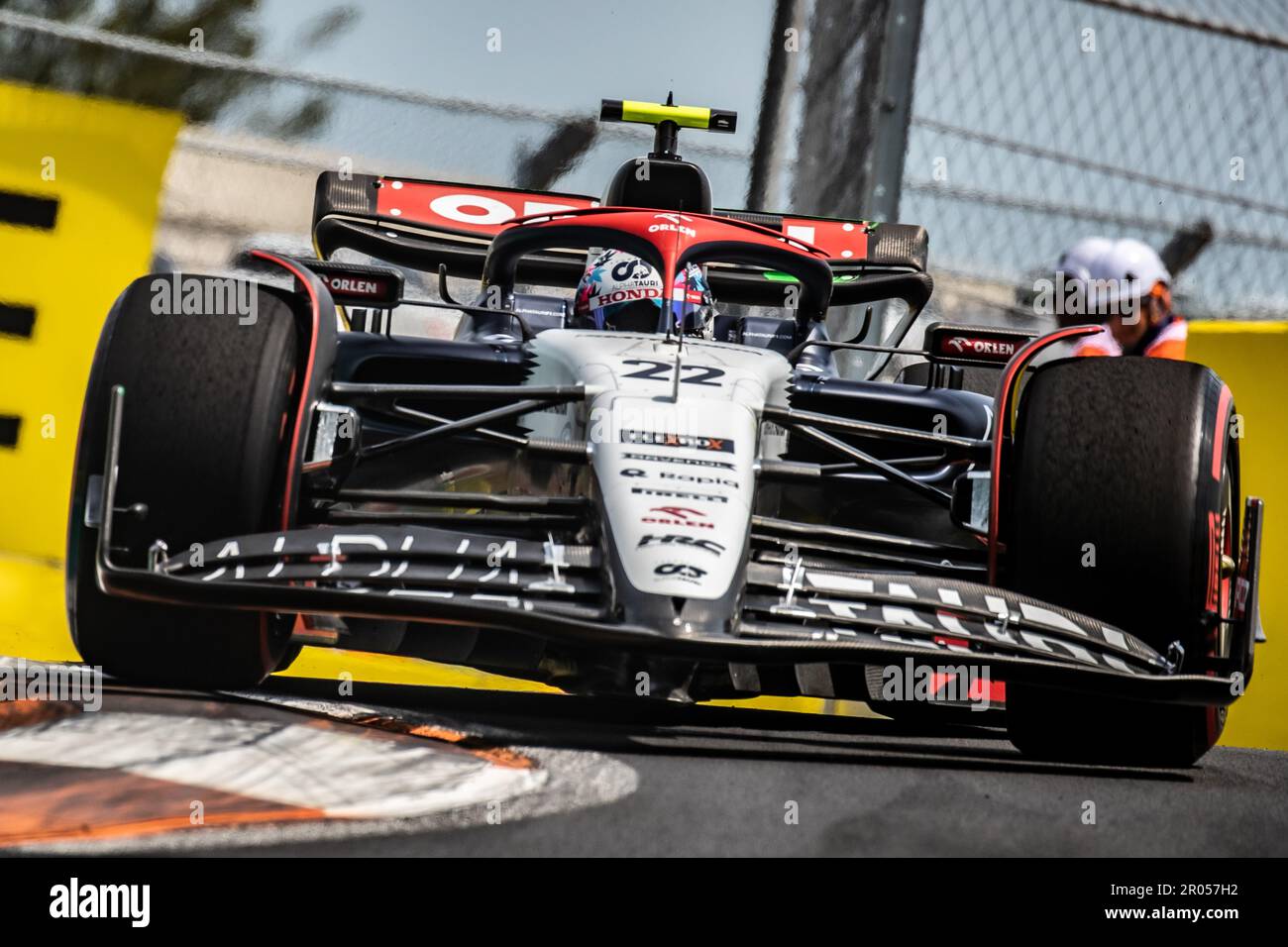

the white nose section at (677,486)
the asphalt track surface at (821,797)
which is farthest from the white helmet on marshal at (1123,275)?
the white nose section at (677,486)

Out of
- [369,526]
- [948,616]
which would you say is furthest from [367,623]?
[948,616]

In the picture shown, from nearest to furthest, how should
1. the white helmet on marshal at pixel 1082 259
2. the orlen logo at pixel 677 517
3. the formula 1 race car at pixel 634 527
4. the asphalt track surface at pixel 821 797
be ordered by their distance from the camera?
the asphalt track surface at pixel 821 797 → the formula 1 race car at pixel 634 527 → the orlen logo at pixel 677 517 → the white helmet on marshal at pixel 1082 259

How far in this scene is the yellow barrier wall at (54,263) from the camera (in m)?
5.63

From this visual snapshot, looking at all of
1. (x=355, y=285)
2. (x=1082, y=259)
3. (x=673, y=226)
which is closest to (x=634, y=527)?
(x=355, y=285)

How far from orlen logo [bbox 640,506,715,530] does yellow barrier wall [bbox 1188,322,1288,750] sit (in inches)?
106

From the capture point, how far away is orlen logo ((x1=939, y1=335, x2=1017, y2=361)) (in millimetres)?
4141

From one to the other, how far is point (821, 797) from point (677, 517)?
2.23 ft

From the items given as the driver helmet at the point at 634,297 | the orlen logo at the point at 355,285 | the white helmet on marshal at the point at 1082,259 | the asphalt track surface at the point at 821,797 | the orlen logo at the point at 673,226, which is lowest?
the asphalt track surface at the point at 821,797

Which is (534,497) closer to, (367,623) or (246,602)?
(367,623)

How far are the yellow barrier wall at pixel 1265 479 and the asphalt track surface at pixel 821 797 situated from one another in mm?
1217

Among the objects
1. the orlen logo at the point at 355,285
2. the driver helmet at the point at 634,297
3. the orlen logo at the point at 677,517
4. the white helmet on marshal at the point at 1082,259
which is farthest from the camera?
the white helmet on marshal at the point at 1082,259

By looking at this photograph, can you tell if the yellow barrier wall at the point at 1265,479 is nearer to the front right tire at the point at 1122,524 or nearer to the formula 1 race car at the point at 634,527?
the formula 1 race car at the point at 634,527

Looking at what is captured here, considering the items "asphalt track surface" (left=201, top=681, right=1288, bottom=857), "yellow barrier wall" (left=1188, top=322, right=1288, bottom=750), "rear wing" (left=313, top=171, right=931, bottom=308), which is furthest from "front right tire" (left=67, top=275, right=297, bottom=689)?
"yellow barrier wall" (left=1188, top=322, right=1288, bottom=750)

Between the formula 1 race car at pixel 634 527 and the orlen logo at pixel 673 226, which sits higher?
the orlen logo at pixel 673 226
